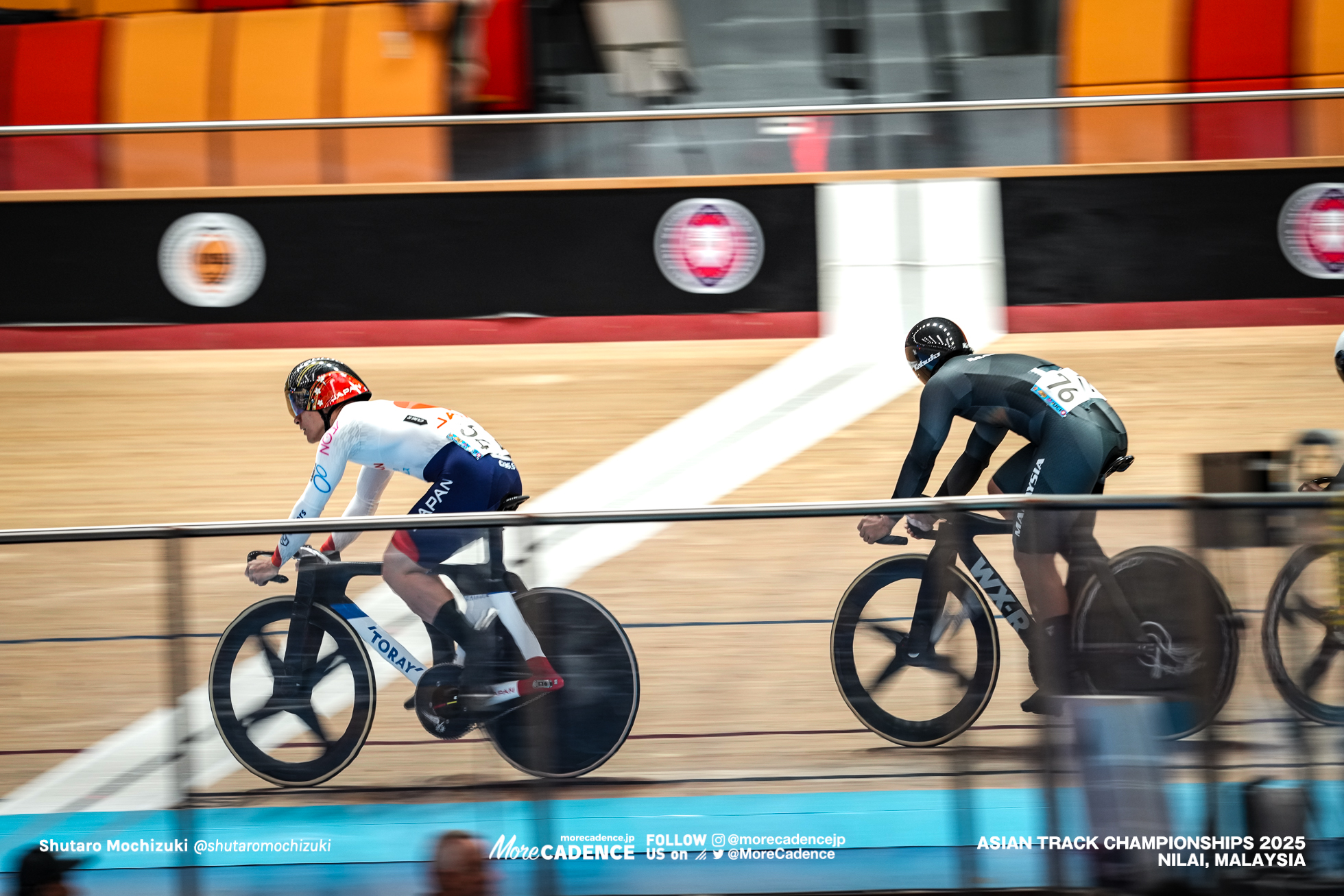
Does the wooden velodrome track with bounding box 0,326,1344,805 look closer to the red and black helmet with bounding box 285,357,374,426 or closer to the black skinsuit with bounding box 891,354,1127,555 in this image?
the black skinsuit with bounding box 891,354,1127,555

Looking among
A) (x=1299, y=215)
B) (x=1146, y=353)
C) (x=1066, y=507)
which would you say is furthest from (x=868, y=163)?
(x=1066, y=507)

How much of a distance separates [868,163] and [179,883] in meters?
6.27

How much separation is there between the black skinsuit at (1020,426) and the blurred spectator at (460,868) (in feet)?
6.55

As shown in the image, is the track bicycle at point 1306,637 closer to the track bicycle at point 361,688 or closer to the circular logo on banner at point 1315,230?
the track bicycle at point 361,688

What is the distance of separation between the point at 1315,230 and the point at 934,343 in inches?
170

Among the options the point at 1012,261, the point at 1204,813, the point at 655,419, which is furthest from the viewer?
the point at 1012,261

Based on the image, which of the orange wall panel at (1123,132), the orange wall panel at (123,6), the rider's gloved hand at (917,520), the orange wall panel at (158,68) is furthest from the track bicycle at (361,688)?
the orange wall panel at (123,6)

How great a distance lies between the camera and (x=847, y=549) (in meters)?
3.39

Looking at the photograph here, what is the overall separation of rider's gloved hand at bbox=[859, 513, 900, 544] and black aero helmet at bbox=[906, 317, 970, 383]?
1.85 m

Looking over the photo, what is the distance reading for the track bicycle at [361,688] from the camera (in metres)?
3.48

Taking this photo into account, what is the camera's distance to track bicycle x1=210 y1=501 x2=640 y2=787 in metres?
3.48

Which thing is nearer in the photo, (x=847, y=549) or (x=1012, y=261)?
(x=847, y=549)

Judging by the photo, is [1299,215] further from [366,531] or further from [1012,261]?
[366,531]

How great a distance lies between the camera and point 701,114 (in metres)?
8.56
